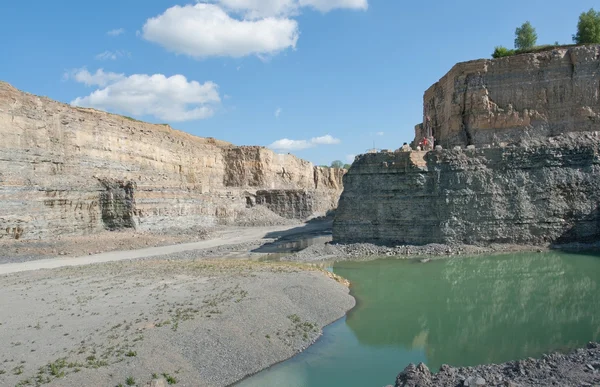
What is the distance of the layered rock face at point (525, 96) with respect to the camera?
2738 cm

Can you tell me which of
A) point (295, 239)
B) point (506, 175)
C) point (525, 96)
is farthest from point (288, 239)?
point (525, 96)

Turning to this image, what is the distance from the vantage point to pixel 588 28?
34.5 metres

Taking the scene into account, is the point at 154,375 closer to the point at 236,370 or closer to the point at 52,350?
the point at 236,370

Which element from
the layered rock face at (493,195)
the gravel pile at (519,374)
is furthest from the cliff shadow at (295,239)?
the gravel pile at (519,374)

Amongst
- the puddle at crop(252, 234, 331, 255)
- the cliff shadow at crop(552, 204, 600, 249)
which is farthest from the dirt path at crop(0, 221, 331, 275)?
the cliff shadow at crop(552, 204, 600, 249)

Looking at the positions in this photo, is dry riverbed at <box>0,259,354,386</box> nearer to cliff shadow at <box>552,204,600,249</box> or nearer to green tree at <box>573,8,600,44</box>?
cliff shadow at <box>552,204,600,249</box>

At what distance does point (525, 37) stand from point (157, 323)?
44.1m

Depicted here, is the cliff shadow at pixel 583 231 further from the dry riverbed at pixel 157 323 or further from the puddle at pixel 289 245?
the dry riverbed at pixel 157 323

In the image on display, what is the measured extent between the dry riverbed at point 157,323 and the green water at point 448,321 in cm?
Result: 70

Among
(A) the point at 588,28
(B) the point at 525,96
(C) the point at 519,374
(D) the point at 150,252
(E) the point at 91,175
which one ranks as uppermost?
(A) the point at 588,28

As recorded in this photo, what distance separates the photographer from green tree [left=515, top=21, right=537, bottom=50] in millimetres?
41156

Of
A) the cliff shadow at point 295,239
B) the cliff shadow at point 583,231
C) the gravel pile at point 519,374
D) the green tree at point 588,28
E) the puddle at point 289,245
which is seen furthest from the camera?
the green tree at point 588,28

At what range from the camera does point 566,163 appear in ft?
78.7

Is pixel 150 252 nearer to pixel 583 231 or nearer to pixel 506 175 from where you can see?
pixel 506 175
